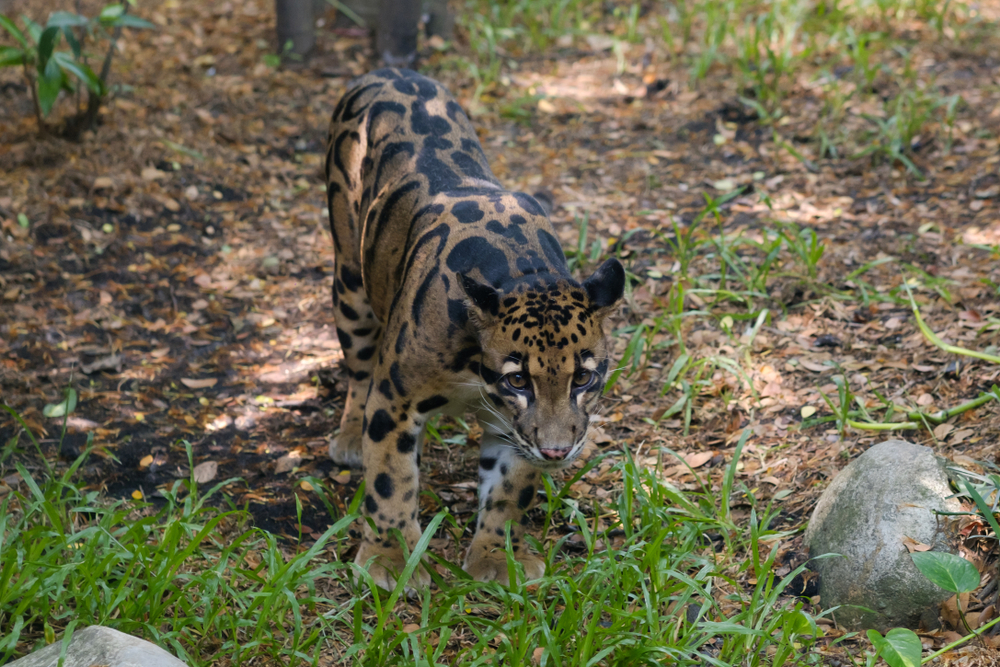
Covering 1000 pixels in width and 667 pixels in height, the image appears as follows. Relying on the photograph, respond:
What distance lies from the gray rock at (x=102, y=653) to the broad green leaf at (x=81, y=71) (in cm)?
502

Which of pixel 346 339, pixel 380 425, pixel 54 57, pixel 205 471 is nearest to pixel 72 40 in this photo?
pixel 54 57

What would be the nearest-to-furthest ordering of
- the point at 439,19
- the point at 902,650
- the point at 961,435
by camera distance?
1. the point at 902,650
2. the point at 961,435
3. the point at 439,19

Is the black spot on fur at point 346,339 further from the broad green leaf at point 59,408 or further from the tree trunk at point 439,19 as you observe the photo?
the tree trunk at point 439,19

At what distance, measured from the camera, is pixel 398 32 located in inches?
361

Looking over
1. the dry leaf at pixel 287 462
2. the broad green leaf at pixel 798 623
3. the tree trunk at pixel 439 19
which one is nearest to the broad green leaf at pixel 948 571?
the broad green leaf at pixel 798 623

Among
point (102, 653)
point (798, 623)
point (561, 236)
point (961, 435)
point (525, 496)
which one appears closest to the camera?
point (102, 653)

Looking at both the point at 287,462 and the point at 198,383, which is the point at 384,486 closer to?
the point at 287,462

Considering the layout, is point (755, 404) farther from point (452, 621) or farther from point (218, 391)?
point (218, 391)

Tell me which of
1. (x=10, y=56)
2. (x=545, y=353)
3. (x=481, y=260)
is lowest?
(x=545, y=353)

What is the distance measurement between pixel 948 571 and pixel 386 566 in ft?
7.63

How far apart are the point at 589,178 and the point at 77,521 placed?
5.28m

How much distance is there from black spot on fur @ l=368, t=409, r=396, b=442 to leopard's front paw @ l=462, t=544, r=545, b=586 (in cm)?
71

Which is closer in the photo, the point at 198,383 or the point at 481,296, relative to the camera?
the point at 481,296

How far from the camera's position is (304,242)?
24.8 ft
